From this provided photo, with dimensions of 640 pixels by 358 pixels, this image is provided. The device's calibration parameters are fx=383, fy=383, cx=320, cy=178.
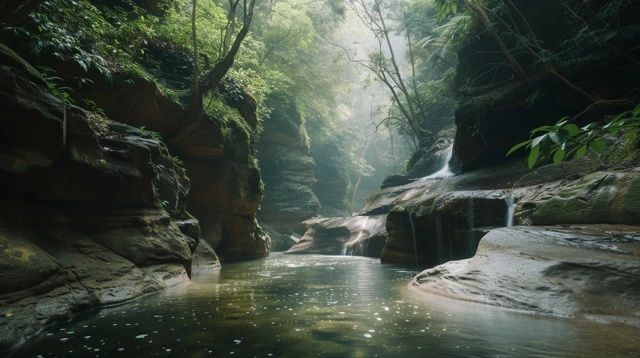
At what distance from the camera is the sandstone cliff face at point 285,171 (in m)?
26.1

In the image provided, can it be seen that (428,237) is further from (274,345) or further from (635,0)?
(274,345)

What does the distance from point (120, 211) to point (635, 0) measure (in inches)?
468

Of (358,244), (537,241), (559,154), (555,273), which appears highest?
(559,154)

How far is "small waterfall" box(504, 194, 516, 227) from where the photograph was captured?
831cm

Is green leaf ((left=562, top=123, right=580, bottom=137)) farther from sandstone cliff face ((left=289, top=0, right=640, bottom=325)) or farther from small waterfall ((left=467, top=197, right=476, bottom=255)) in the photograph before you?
small waterfall ((left=467, top=197, right=476, bottom=255))

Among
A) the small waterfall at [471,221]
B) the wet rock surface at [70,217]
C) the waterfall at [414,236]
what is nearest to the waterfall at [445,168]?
the waterfall at [414,236]

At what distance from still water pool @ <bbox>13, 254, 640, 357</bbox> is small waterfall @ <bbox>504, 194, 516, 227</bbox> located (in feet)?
12.8

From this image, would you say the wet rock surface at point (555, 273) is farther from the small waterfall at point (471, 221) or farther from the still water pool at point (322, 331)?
the small waterfall at point (471, 221)

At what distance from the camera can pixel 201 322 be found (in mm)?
A: 4133

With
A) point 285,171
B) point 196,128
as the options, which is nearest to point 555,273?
point 196,128

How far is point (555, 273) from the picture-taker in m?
4.77

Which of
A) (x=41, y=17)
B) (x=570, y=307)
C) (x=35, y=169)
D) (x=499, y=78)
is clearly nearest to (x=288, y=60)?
(x=499, y=78)

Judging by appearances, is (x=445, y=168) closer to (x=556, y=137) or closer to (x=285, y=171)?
(x=285, y=171)

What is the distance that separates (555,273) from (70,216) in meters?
6.80
